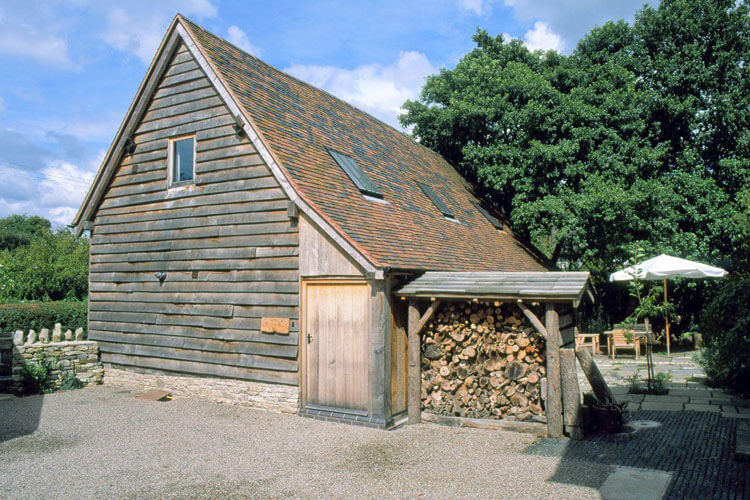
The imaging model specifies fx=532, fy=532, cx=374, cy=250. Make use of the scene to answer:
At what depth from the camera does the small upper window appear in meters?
11.2

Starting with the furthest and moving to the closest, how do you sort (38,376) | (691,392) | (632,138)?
(632,138), (38,376), (691,392)

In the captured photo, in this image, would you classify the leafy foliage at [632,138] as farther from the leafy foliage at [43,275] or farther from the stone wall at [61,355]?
the leafy foliage at [43,275]

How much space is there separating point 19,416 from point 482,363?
8000 millimetres

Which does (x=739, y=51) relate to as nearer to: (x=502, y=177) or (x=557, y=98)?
(x=557, y=98)

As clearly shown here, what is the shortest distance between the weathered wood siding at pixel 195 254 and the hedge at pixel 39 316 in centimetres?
387

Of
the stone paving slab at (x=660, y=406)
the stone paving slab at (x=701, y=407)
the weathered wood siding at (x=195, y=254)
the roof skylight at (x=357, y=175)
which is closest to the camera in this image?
the stone paving slab at (x=701, y=407)

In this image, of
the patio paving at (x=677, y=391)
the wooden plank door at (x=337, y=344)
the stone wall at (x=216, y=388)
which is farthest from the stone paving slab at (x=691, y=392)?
the stone wall at (x=216, y=388)

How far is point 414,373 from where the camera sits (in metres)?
8.77

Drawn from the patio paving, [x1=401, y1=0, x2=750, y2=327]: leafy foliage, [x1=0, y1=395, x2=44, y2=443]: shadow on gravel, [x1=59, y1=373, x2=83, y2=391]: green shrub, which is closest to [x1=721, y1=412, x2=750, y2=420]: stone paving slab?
the patio paving

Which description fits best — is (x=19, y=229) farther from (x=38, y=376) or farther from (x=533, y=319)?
(x=533, y=319)

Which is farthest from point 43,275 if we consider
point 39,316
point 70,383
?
point 70,383

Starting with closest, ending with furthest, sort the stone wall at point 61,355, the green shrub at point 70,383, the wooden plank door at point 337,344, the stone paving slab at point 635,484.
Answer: the stone paving slab at point 635,484, the wooden plank door at point 337,344, the stone wall at point 61,355, the green shrub at point 70,383

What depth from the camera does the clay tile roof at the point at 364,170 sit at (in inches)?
371

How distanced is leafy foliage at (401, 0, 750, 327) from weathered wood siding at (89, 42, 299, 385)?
1053 centimetres
